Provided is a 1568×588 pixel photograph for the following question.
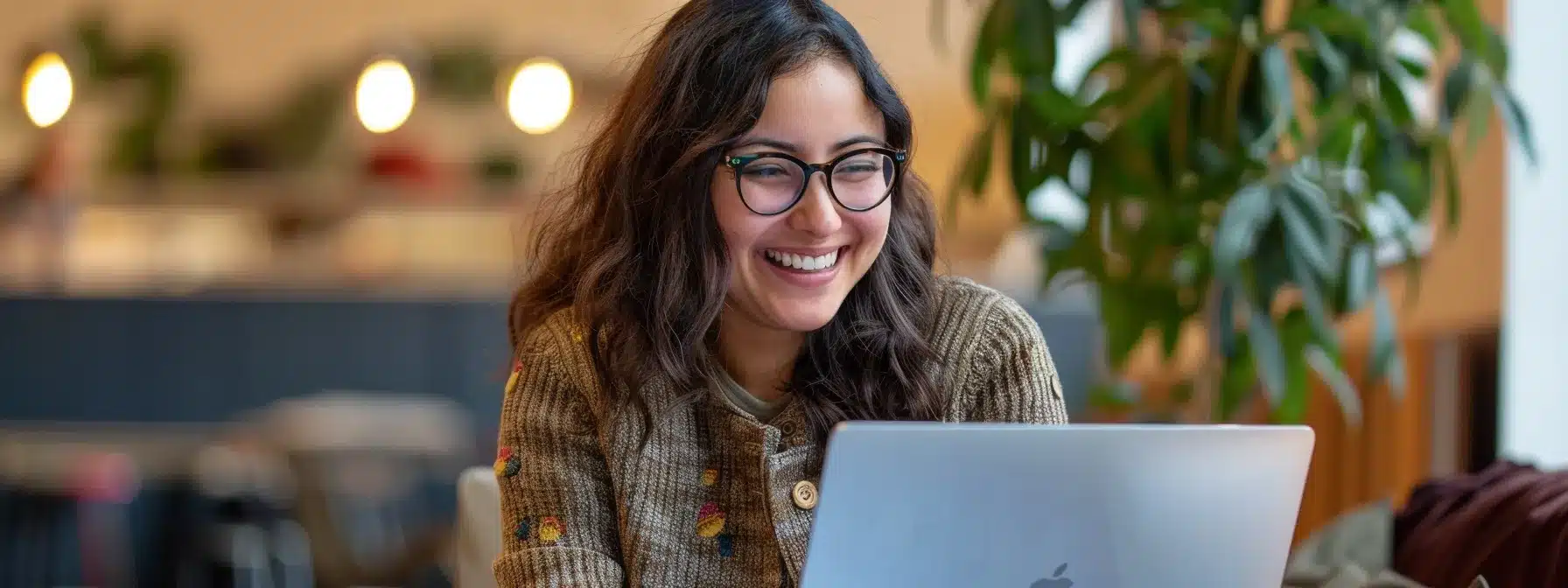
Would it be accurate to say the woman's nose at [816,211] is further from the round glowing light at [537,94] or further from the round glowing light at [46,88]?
the round glowing light at [46,88]

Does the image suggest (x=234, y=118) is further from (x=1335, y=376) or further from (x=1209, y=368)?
(x=1335, y=376)

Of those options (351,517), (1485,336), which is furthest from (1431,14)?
(351,517)

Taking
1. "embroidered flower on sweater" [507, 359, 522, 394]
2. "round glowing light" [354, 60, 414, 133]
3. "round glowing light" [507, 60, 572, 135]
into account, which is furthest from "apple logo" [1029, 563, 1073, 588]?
"round glowing light" [507, 60, 572, 135]

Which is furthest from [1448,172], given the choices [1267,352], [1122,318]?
[1122,318]

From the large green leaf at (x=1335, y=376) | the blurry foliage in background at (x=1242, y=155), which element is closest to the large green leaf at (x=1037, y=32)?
the blurry foliage in background at (x=1242, y=155)

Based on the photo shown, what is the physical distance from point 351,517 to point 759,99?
3.61 metres

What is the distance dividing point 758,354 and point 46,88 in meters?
3.82

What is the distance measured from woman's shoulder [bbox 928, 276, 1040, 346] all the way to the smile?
0.14 metres

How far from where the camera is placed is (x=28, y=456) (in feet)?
15.5

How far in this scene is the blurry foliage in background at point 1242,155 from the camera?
81.3 inches

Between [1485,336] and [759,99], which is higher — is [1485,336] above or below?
below

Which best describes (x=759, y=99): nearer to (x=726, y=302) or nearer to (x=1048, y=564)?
(x=726, y=302)

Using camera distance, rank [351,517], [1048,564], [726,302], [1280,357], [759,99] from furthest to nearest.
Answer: [351,517], [1280,357], [726,302], [759,99], [1048,564]

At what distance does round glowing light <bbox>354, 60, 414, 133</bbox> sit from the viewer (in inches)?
179
